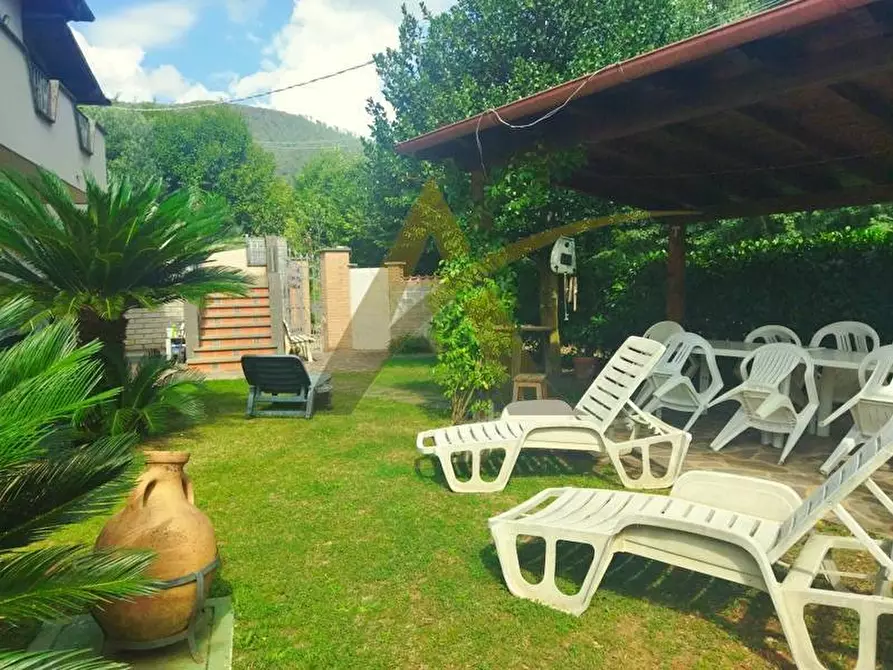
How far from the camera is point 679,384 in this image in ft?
21.7

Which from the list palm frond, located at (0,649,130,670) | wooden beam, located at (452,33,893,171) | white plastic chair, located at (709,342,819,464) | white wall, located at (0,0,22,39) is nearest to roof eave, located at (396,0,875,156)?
wooden beam, located at (452,33,893,171)

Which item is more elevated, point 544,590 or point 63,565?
point 63,565

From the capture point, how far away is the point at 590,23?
11633 millimetres

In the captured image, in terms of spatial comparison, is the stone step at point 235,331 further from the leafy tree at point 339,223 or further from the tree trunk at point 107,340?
the leafy tree at point 339,223

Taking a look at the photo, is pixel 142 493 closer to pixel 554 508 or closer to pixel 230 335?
pixel 554 508

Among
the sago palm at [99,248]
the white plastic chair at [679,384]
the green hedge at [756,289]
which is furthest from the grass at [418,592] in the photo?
the green hedge at [756,289]

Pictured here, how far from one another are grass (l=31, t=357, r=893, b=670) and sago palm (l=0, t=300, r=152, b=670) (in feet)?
3.00

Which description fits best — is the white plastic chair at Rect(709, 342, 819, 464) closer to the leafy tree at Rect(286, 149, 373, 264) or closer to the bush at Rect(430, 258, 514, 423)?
the bush at Rect(430, 258, 514, 423)

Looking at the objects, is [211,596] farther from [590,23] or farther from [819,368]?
[590,23]

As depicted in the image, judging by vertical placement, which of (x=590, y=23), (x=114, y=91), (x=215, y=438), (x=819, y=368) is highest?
(x=114, y=91)

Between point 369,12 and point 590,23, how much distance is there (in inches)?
565

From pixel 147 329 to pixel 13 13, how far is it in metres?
6.05

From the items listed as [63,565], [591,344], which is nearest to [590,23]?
[591,344]

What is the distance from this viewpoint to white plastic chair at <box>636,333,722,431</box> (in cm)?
641
